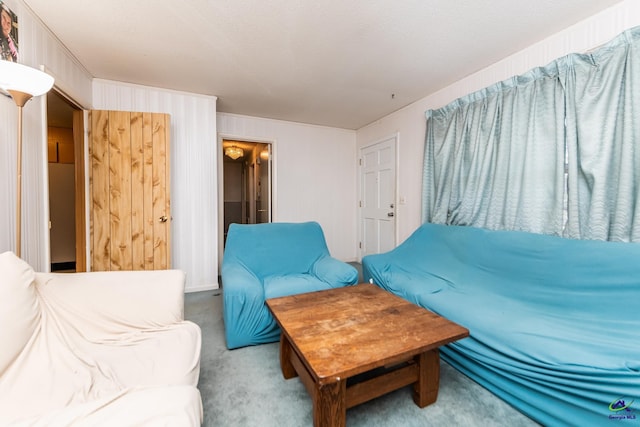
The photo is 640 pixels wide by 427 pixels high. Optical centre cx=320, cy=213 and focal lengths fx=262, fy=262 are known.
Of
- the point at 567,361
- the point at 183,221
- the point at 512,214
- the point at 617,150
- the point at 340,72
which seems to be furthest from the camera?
the point at 183,221

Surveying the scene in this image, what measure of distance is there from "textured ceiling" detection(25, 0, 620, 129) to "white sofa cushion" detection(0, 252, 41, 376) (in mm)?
1719

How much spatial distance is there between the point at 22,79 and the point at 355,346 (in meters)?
1.98

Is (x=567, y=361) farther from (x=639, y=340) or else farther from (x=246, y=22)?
(x=246, y=22)

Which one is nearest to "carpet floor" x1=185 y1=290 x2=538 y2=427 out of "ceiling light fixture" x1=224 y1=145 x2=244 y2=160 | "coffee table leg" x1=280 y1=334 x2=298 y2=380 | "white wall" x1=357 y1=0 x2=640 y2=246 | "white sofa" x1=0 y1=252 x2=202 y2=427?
"coffee table leg" x1=280 y1=334 x2=298 y2=380

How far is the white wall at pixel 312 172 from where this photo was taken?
3.98m

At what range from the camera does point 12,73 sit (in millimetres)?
1189

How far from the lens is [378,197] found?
4.05 metres

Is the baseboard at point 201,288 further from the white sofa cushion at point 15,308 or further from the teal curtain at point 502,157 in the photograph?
the teal curtain at point 502,157

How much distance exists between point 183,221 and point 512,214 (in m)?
3.40

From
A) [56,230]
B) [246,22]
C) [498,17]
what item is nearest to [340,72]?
[246,22]

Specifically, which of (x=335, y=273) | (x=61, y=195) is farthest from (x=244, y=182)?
(x=335, y=273)

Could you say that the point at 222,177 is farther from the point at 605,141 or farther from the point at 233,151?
the point at 605,141

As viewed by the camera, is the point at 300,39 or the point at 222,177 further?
the point at 222,177

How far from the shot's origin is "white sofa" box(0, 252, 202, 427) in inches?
32.9
